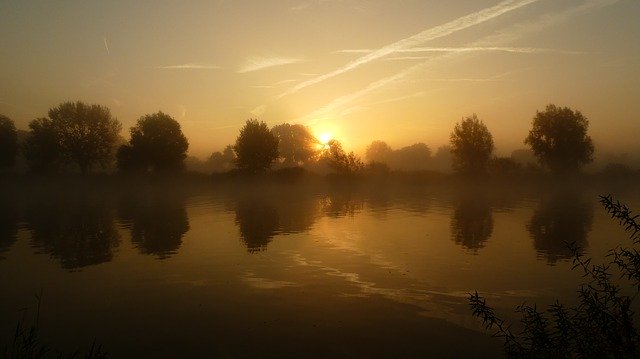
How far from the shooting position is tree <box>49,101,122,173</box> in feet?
324

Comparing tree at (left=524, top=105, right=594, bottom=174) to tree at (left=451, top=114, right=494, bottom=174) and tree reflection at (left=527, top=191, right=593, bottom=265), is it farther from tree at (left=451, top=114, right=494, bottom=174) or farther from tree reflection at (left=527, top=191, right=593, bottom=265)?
tree reflection at (left=527, top=191, right=593, bottom=265)

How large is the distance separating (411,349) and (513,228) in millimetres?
25578

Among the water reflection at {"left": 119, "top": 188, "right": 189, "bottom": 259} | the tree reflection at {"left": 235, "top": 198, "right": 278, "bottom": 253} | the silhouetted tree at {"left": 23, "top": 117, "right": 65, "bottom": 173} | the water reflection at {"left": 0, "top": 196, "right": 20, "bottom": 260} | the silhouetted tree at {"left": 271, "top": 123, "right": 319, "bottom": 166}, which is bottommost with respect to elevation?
the water reflection at {"left": 0, "top": 196, "right": 20, "bottom": 260}

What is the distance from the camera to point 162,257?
23.6 meters

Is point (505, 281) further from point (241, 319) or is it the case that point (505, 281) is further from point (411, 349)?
point (241, 319)

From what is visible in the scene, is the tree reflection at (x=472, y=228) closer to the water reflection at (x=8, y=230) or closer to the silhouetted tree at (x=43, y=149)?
the water reflection at (x=8, y=230)

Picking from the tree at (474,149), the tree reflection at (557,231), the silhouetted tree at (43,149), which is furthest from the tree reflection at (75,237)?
the tree at (474,149)

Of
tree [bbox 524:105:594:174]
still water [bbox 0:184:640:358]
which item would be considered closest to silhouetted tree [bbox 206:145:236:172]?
tree [bbox 524:105:594:174]

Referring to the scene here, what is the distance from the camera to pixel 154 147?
9412cm

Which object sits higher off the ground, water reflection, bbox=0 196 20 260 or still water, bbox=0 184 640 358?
still water, bbox=0 184 640 358

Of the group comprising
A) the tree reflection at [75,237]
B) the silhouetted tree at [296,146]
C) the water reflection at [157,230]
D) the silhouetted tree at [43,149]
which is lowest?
the tree reflection at [75,237]

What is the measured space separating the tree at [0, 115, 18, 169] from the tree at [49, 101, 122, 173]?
990 cm

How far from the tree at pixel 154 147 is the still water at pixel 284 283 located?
6089cm

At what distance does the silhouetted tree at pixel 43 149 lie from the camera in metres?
95.3
